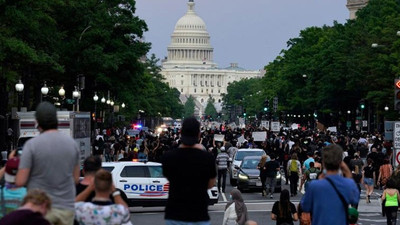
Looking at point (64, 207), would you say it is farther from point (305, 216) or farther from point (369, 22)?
point (369, 22)

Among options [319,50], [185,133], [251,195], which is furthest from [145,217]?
[319,50]

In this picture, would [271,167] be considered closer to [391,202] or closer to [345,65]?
[391,202]

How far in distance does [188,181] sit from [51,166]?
130 cm

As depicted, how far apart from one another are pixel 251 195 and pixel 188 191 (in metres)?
28.6

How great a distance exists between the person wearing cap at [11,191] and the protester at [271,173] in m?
25.6

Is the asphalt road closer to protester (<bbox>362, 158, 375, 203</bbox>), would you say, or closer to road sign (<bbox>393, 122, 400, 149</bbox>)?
protester (<bbox>362, 158, 375, 203</bbox>)

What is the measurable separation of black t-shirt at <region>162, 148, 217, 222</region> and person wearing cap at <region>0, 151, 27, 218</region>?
1430mm

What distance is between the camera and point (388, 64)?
86562 mm

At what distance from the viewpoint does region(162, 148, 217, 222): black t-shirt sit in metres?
12.4

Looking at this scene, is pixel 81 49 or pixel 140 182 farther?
pixel 81 49

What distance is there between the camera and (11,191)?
12.9 m

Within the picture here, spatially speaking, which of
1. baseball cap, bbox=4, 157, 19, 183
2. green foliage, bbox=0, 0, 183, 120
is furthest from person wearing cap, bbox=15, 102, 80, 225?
green foliage, bbox=0, 0, 183, 120

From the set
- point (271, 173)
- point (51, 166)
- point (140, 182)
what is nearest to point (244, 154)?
point (271, 173)

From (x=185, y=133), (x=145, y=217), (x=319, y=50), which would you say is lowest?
(x=145, y=217)
